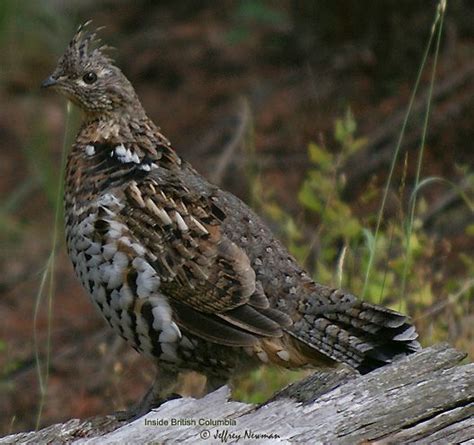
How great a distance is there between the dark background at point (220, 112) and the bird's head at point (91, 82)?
194cm

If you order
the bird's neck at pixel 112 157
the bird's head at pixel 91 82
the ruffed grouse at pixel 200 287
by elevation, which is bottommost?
the ruffed grouse at pixel 200 287

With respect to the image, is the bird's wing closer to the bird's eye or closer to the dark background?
the bird's eye

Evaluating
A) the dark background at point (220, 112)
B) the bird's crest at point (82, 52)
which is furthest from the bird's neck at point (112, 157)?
the dark background at point (220, 112)

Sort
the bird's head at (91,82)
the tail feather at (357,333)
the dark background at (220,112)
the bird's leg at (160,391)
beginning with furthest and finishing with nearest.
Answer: the dark background at (220,112) → the bird's head at (91,82) → the bird's leg at (160,391) → the tail feather at (357,333)

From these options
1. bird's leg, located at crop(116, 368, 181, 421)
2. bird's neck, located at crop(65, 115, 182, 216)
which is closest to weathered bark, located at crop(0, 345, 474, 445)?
bird's leg, located at crop(116, 368, 181, 421)

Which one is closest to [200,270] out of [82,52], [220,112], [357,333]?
[357,333]

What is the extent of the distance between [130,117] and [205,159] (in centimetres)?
379

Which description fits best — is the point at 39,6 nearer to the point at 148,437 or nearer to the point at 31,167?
the point at 31,167

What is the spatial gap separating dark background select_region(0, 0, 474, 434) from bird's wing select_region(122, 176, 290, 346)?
231cm

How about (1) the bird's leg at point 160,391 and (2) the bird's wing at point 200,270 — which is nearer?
(2) the bird's wing at point 200,270

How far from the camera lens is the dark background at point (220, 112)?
7688 millimetres

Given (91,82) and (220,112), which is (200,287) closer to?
(91,82)

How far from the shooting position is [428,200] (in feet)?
26.9

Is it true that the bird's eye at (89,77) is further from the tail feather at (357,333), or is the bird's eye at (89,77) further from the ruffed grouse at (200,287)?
the tail feather at (357,333)
